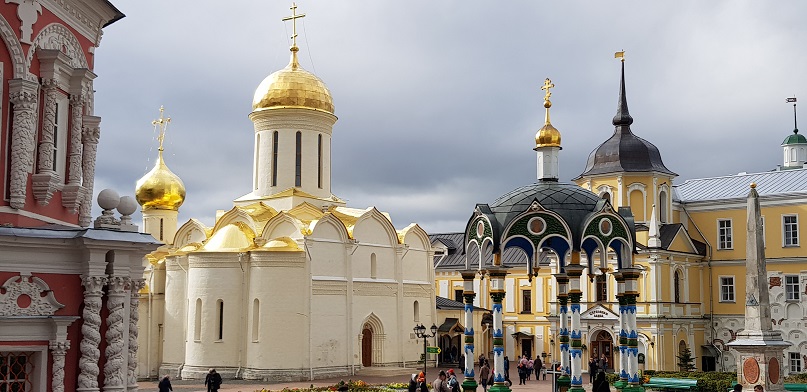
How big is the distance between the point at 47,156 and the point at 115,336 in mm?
2882

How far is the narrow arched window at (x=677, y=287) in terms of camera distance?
38844 mm

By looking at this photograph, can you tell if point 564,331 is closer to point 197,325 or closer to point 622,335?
point 622,335

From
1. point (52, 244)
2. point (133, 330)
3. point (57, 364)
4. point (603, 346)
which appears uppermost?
point (52, 244)

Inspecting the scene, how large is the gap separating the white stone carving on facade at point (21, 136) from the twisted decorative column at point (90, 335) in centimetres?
153

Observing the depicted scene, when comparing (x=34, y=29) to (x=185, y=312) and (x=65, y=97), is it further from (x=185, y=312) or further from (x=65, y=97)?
(x=185, y=312)

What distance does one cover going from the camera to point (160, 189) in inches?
1501

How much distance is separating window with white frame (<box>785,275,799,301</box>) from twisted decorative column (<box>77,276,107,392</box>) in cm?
3338

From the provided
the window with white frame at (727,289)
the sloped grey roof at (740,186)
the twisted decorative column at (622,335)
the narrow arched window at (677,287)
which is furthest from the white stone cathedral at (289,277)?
the sloped grey roof at (740,186)

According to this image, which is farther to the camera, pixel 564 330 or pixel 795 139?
pixel 795 139

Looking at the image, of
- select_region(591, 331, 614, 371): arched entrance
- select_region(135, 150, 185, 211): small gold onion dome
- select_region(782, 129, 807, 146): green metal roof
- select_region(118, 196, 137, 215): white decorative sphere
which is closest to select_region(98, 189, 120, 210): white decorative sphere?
select_region(118, 196, 137, 215): white decorative sphere

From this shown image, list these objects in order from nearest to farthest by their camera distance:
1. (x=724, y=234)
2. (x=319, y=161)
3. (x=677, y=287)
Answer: (x=319, y=161) < (x=677, y=287) < (x=724, y=234)

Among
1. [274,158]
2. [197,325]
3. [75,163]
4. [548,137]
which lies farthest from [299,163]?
[75,163]

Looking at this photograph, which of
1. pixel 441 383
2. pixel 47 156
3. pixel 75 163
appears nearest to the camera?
pixel 47 156

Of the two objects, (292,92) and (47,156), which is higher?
(292,92)
